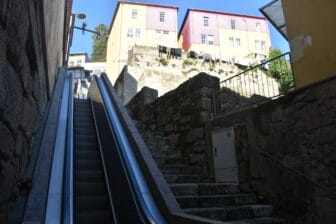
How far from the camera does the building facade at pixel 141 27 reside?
93.7 feet

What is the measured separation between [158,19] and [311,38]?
27.5 meters

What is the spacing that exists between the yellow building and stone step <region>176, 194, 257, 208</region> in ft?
7.28

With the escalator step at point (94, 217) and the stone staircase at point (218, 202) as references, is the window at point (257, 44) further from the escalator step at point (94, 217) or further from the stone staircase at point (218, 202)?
the escalator step at point (94, 217)


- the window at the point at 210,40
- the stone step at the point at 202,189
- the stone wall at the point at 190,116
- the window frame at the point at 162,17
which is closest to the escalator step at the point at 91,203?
the stone step at the point at 202,189

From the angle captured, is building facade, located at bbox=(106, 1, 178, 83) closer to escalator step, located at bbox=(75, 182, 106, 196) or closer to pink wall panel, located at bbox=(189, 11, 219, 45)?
pink wall panel, located at bbox=(189, 11, 219, 45)

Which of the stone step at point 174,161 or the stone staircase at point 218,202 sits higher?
the stone step at point 174,161

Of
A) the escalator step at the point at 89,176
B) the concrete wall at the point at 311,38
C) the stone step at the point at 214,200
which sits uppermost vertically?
the concrete wall at the point at 311,38

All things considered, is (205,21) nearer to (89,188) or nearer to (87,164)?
(87,164)

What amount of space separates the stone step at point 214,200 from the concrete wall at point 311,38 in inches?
87.7

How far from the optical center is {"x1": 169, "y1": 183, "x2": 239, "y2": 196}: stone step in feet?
14.4

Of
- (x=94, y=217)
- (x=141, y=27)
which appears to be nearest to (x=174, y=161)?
(x=94, y=217)

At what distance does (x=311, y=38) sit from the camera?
496cm

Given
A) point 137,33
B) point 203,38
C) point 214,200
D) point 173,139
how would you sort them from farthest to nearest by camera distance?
point 203,38
point 137,33
point 173,139
point 214,200

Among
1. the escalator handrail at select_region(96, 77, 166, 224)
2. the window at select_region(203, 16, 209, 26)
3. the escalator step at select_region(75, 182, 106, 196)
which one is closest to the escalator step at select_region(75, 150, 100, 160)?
the escalator handrail at select_region(96, 77, 166, 224)
